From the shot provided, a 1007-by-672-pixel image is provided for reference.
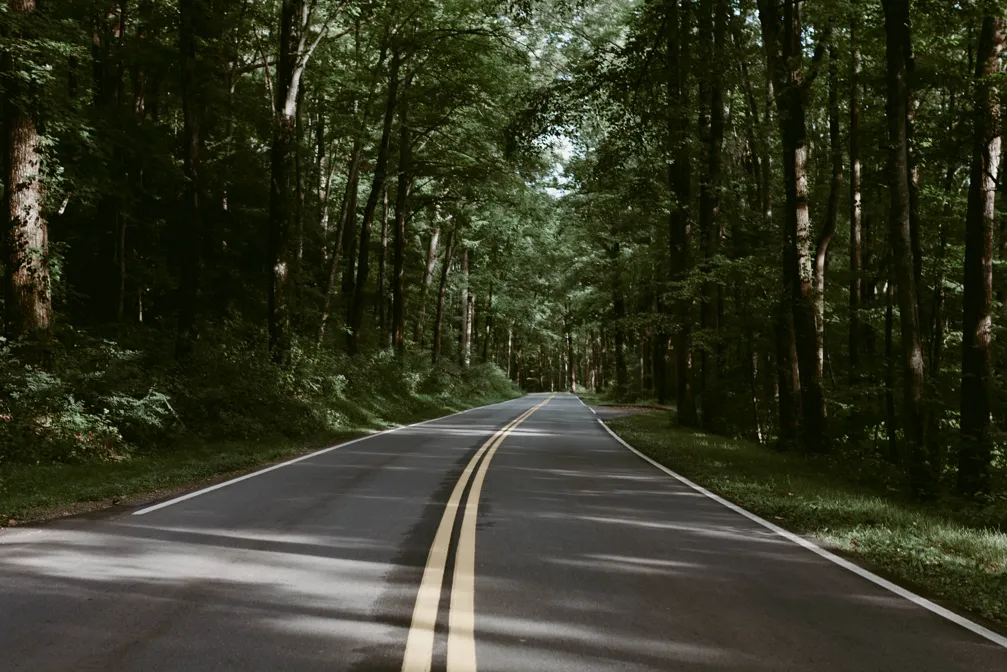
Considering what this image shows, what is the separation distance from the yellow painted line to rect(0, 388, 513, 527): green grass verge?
456 cm

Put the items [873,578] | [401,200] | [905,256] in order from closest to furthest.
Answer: [873,578] → [905,256] → [401,200]

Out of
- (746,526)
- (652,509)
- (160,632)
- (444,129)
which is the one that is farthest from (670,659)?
(444,129)

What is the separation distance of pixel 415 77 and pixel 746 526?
26.7 m

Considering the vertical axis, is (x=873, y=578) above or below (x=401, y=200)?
below

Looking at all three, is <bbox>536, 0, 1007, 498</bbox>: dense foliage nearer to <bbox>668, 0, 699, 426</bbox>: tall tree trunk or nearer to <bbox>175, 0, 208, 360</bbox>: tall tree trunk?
<bbox>668, 0, 699, 426</bbox>: tall tree trunk

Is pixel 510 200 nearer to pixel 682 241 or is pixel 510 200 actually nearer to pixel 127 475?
pixel 682 241

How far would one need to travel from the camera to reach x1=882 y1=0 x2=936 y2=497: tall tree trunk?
11.8 metres

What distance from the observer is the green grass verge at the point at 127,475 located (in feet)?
28.4

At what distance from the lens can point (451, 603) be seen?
16.6 ft

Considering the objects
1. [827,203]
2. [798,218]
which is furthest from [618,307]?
[798,218]

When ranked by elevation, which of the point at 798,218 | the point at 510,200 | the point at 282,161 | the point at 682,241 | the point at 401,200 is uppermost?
the point at 510,200

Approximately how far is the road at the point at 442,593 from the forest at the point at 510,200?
17.5ft

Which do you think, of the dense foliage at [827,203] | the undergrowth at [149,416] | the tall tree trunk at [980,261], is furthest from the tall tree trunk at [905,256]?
the undergrowth at [149,416]

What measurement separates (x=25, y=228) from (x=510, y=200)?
21.8 m
